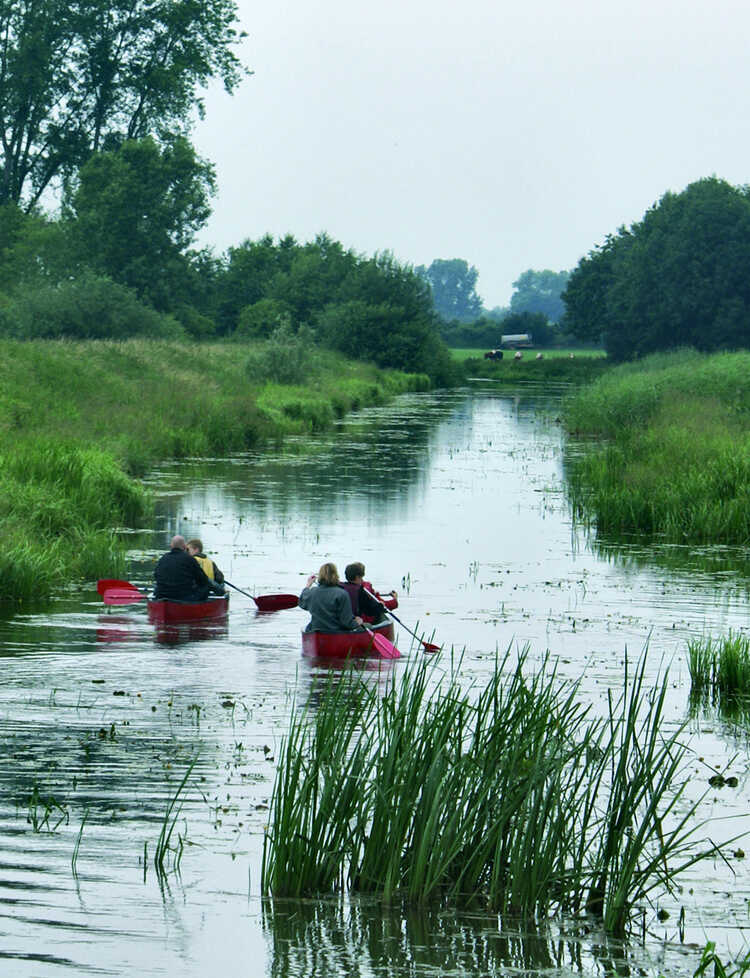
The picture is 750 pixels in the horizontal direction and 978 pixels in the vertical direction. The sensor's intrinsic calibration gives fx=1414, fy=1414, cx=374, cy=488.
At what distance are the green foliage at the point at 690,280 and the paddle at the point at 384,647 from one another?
70670mm

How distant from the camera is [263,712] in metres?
12.4

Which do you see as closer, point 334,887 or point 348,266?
point 334,887

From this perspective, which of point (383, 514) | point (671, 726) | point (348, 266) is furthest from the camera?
point (348, 266)

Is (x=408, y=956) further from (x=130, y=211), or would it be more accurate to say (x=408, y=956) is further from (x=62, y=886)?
(x=130, y=211)

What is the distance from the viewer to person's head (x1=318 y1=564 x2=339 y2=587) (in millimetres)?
14758

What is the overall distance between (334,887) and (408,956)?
0.72 metres

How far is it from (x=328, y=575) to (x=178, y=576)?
248 centimetres

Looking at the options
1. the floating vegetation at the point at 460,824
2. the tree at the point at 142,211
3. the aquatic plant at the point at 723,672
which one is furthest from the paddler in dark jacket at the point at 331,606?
the tree at the point at 142,211

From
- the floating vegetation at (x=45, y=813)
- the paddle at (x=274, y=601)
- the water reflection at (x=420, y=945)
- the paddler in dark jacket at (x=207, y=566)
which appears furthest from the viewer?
the paddle at (x=274, y=601)

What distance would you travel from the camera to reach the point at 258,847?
8578 mm

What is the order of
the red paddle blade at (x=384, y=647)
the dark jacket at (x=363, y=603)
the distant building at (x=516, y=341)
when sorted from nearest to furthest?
the red paddle blade at (x=384, y=647) → the dark jacket at (x=363, y=603) → the distant building at (x=516, y=341)

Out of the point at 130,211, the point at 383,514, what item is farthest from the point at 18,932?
the point at 130,211

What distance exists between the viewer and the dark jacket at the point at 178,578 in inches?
645

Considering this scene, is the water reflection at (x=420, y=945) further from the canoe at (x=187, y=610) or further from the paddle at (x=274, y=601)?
the paddle at (x=274, y=601)
